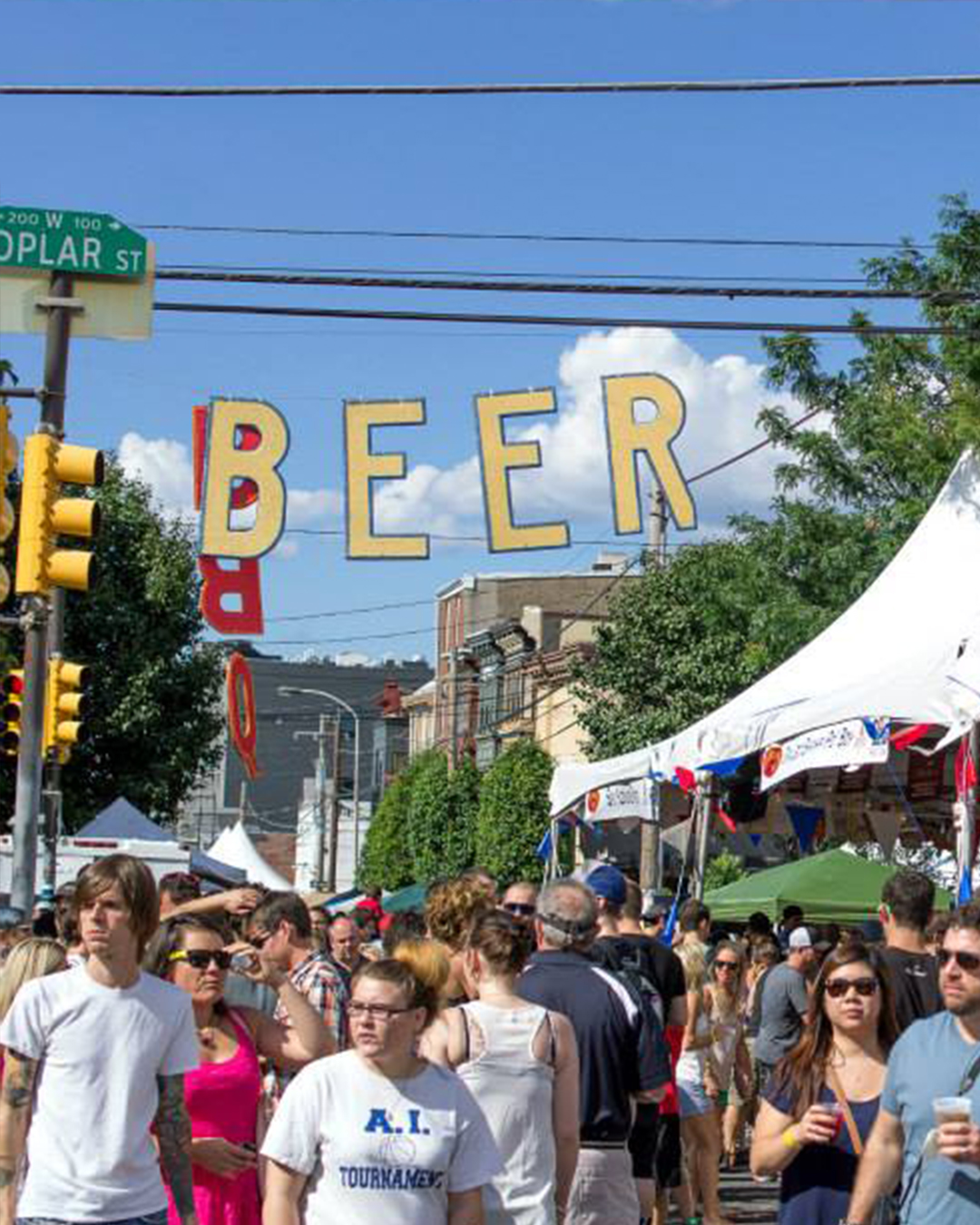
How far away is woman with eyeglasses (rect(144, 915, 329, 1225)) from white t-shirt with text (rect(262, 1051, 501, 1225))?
3.79 ft

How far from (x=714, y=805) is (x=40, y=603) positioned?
604 cm

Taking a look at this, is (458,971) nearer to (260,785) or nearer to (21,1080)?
(21,1080)

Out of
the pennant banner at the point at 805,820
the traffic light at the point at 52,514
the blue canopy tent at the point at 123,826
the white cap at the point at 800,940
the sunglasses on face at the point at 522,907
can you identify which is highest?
the blue canopy tent at the point at 123,826

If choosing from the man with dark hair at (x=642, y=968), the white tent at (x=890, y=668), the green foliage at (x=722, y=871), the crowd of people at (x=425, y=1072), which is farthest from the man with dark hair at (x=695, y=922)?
the green foliage at (x=722, y=871)

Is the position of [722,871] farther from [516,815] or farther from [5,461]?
[5,461]

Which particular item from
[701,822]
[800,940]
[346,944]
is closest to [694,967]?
[800,940]

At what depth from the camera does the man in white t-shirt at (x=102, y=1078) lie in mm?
6086

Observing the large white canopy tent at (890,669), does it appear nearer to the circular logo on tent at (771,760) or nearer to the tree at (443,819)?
the circular logo on tent at (771,760)

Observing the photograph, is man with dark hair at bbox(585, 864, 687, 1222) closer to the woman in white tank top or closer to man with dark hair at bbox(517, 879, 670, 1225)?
man with dark hair at bbox(517, 879, 670, 1225)

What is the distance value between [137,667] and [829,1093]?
3822 centimetres

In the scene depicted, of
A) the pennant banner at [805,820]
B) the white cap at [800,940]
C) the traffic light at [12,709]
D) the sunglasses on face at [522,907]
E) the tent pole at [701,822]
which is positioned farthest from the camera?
the pennant banner at [805,820]

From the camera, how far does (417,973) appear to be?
725cm

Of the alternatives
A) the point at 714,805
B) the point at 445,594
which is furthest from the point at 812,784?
the point at 445,594

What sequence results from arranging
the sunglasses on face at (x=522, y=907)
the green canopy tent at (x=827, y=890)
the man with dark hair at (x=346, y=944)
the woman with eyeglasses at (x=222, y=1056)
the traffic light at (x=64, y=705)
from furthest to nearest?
the green canopy tent at (x=827, y=890), the traffic light at (x=64, y=705), the man with dark hair at (x=346, y=944), the sunglasses on face at (x=522, y=907), the woman with eyeglasses at (x=222, y=1056)
